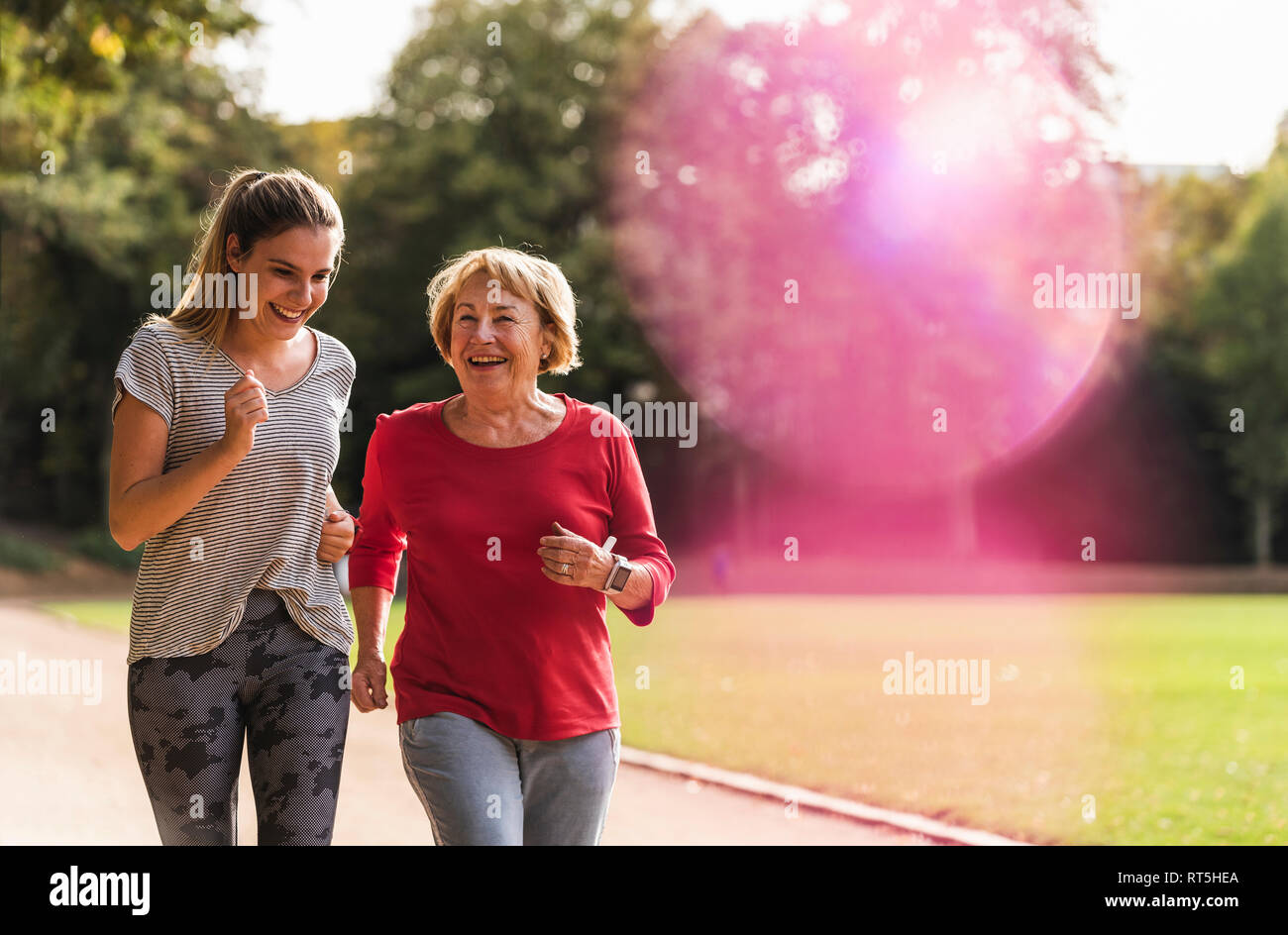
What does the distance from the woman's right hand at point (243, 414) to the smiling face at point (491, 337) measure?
1.63 feet

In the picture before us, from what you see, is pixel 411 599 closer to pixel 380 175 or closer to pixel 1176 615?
pixel 1176 615

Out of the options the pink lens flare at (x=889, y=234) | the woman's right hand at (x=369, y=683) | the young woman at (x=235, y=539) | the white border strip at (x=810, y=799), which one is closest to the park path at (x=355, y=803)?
the white border strip at (x=810, y=799)

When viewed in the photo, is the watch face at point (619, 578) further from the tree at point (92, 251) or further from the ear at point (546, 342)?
the tree at point (92, 251)

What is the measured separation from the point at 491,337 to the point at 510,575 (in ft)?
1.97

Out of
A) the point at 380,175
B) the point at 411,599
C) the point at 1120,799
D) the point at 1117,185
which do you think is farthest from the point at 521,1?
the point at 411,599

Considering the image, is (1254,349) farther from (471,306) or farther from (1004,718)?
(471,306)

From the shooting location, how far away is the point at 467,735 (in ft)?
10.5

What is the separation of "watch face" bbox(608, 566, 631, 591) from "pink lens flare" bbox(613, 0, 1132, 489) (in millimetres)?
30542

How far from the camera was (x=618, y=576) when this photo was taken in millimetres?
3143

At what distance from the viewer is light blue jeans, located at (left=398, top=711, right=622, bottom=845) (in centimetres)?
318

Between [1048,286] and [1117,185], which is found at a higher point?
[1117,185]

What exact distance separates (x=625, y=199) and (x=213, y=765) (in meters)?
37.9

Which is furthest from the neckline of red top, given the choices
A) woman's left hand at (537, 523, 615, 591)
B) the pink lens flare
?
the pink lens flare

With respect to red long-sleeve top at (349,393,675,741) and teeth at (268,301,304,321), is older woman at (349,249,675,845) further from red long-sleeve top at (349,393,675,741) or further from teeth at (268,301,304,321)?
teeth at (268,301,304,321)
